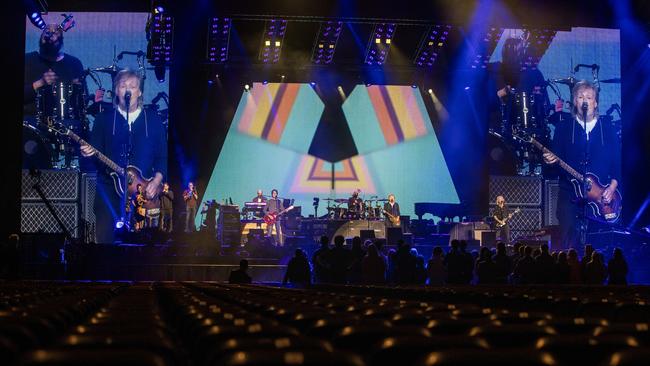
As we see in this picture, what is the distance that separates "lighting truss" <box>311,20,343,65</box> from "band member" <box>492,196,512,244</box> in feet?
18.3

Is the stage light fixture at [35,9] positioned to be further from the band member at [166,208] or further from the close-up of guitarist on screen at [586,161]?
the close-up of guitarist on screen at [586,161]

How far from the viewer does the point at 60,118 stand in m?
23.8

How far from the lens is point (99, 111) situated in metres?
24.1

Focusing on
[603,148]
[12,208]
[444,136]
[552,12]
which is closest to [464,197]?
[444,136]

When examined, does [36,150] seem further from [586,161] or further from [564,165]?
[586,161]

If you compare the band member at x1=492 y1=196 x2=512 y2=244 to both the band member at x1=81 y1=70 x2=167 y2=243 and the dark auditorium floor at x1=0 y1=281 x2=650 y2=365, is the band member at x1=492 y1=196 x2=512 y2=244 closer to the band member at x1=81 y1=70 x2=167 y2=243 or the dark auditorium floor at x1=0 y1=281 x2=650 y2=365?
the band member at x1=81 y1=70 x2=167 y2=243

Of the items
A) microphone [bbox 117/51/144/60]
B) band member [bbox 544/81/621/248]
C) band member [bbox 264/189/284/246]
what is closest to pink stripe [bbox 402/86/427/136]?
band member [bbox 544/81/621/248]

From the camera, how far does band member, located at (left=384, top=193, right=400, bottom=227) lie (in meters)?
22.6

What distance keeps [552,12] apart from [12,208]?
38.4 feet

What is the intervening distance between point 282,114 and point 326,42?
92.5 inches

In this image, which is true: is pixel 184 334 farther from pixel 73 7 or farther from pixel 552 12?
pixel 73 7

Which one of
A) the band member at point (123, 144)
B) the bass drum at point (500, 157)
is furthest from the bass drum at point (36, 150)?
the bass drum at point (500, 157)

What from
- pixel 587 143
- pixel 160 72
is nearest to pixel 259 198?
pixel 160 72

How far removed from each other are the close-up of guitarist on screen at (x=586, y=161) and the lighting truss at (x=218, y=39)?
27.4 ft
